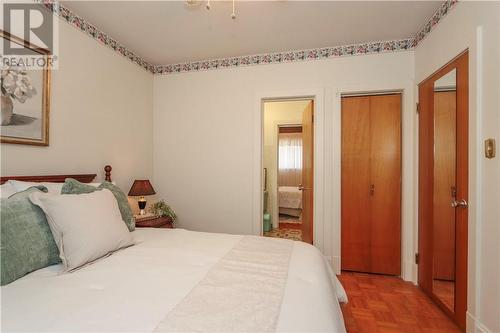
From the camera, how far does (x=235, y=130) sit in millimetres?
3023

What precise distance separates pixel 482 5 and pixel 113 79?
10.1 ft

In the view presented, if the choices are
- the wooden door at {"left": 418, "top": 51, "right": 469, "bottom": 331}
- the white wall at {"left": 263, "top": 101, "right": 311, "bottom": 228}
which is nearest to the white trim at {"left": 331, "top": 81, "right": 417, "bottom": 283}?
the wooden door at {"left": 418, "top": 51, "right": 469, "bottom": 331}

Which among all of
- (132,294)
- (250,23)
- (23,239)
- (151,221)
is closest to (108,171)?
(151,221)

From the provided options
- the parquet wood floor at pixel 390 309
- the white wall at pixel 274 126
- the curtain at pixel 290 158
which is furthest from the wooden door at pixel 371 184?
the curtain at pixel 290 158

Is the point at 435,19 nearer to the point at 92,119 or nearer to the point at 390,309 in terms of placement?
the point at 390,309

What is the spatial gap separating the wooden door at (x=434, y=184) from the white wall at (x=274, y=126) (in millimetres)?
2606

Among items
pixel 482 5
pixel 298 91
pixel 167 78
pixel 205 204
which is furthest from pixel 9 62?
pixel 482 5

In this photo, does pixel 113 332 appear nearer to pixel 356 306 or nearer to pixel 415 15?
pixel 356 306

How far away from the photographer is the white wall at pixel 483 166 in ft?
4.82

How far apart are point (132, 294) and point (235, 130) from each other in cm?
225

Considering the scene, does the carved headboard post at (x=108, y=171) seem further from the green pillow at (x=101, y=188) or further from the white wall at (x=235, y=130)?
the white wall at (x=235, y=130)

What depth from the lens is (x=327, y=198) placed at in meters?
2.77

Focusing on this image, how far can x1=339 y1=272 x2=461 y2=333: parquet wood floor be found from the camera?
1.81m
